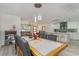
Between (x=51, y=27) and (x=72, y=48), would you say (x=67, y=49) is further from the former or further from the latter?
(x=51, y=27)

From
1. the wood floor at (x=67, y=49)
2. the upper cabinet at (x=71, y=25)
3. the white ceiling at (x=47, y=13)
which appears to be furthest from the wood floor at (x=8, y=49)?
the upper cabinet at (x=71, y=25)

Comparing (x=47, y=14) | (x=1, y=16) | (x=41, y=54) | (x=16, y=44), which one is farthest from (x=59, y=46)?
(x=1, y=16)

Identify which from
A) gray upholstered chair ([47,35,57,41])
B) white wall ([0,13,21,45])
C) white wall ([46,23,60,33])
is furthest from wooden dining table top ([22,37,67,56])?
white wall ([0,13,21,45])

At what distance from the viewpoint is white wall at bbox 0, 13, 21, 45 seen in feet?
5.92

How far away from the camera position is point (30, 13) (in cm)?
191

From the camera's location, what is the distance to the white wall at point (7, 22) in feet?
5.92

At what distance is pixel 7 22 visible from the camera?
6.20ft

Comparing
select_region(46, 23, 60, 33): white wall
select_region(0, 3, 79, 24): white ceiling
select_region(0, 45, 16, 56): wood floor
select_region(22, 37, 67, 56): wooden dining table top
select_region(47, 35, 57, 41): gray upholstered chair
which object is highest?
select_region(0, 3, 79, 24): white ceiling

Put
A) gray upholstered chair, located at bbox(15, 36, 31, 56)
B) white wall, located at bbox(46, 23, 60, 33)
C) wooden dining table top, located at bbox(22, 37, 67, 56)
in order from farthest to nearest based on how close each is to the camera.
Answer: white wall, located at bbox(46, 23, 60, 33) < wooden dining table top, located at bbox(22, 37, 67, 56) < gray upholstered chair, located at bbox(15, 36, 31, 56)

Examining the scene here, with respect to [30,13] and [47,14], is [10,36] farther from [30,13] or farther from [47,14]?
[47,14]

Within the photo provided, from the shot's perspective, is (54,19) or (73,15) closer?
(73,15)

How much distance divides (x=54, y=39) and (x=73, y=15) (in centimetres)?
54

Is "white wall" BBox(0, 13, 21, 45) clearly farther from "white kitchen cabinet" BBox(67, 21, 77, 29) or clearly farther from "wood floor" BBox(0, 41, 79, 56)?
"white kitchen cabinet" BBox(67, 21, 77, 29)

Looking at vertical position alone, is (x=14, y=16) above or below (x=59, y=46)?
above
